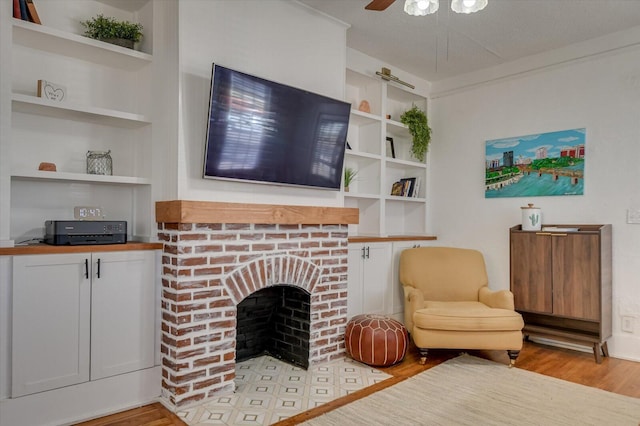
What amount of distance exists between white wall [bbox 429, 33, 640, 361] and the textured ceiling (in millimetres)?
288

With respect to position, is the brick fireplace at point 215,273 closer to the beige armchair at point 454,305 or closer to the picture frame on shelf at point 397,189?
the beige armchair at point 454,305

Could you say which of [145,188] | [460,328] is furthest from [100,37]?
[460,328]

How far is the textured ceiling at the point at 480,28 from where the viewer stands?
3131 millimetres

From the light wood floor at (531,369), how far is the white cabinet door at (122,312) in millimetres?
287

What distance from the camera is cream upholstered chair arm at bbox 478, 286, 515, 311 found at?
348 cm

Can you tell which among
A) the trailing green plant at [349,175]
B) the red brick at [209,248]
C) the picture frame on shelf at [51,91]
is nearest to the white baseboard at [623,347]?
the trailing green plant at [349,175]

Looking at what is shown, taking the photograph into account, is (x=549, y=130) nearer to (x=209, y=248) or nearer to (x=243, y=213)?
(x=243, y=213)

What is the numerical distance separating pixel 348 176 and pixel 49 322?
8.67ft

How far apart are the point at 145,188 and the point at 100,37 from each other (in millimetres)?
983

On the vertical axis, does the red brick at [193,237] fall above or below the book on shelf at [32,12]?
below

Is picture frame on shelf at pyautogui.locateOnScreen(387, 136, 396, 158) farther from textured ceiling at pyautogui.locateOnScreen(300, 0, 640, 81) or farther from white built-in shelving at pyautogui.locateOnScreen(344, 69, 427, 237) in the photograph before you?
textured ceiling at pyautogui.locateOnScreen(300, 0, 640, 81)

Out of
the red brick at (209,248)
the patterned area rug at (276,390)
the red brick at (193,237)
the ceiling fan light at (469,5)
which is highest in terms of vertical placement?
the ceiling fan light at (469,5)

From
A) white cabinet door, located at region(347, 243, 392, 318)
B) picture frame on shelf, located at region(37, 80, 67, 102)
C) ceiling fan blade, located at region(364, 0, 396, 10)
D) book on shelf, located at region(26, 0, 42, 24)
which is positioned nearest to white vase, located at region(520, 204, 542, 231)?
white cabinet door, located at region(347, 243, 392, 318)

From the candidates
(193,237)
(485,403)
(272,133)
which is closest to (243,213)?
(193,237)
